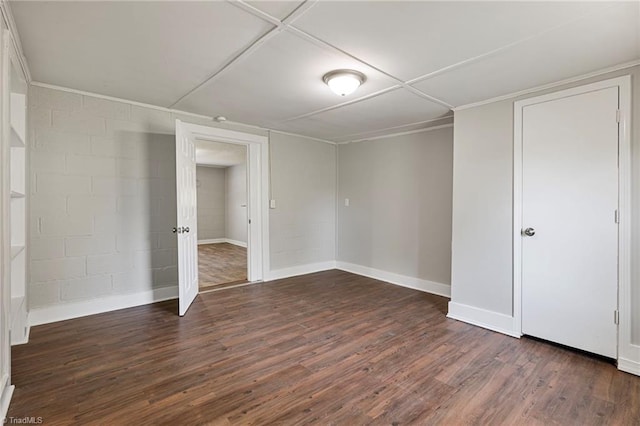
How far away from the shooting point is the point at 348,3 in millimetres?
1595

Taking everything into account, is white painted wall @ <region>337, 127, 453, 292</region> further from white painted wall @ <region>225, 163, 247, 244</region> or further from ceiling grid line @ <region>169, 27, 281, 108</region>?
white painted wall @ <region>225, 163, 247, 244</region>

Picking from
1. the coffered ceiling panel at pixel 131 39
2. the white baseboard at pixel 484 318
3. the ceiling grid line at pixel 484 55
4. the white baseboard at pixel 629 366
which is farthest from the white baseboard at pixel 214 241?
the white baseboard at pixel 629 366

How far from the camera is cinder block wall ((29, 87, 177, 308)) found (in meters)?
2.92

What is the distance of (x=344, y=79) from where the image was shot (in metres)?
2.42

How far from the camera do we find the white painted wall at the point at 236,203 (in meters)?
8.48

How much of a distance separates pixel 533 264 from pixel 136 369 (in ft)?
11.1

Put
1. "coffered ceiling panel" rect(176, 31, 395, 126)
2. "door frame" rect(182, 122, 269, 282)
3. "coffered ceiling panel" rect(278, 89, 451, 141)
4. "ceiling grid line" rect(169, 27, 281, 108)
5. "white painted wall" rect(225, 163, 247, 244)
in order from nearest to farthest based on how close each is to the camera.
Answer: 1. "ceiling grid line" rect(169, 27, 281, 108)
2. "coffered ceiling panel" rect(176, 31, 395, 126)
3. "coffered ceiling panel" rect(278, 89, 451, 141)
4. "door frame" rect(182, 122, 269, 282)
5. "white painted wall" rect(225, 163, 247, 244)

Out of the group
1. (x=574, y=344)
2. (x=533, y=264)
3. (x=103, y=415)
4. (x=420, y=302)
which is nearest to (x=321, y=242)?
(x=420, y=302)

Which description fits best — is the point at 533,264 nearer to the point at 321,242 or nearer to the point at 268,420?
the point at 268,420

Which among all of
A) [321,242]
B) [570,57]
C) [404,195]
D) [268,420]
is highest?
[570,57]

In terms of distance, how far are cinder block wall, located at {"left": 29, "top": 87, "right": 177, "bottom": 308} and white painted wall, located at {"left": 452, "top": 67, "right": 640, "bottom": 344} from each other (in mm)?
3339

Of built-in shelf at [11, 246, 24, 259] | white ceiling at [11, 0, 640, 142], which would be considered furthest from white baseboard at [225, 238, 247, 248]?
built-in shelf at [11, 246, 24, 259]

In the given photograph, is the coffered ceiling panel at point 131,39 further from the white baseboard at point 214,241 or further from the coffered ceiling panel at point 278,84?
the white baseboard at point 214,241

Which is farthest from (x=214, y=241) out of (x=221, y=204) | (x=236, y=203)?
(x=236, y=203)
